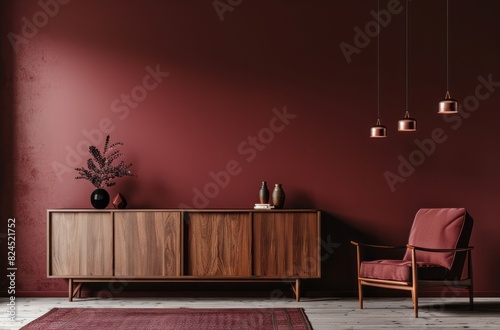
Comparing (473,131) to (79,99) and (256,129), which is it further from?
(79,99)

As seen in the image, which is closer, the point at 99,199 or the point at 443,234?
the point at 443,234

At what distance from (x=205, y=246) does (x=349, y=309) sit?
1451mm

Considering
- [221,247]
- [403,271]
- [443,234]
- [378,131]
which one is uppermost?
[378,131]

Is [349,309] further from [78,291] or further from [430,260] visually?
[78,291]

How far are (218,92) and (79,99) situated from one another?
1428mm

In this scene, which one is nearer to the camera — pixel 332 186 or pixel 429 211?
pixel 429 211

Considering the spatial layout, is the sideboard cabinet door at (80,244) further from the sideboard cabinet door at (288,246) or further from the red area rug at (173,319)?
the sideboard cabinet door at (288,246)

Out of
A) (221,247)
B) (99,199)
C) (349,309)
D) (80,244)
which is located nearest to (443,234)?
(349,309)

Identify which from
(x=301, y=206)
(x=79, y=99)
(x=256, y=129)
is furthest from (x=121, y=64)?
(x=301, y=206)

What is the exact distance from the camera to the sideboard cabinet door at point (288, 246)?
628 centimetres

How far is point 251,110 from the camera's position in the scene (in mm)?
6832

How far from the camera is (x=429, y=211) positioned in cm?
631

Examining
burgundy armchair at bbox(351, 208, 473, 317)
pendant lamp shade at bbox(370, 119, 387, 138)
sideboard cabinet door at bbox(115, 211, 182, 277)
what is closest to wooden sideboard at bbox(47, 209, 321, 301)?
sideboard cabinet door at bbox(115, 211, 182, 277)

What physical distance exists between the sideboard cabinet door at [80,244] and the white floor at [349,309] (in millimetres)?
336
